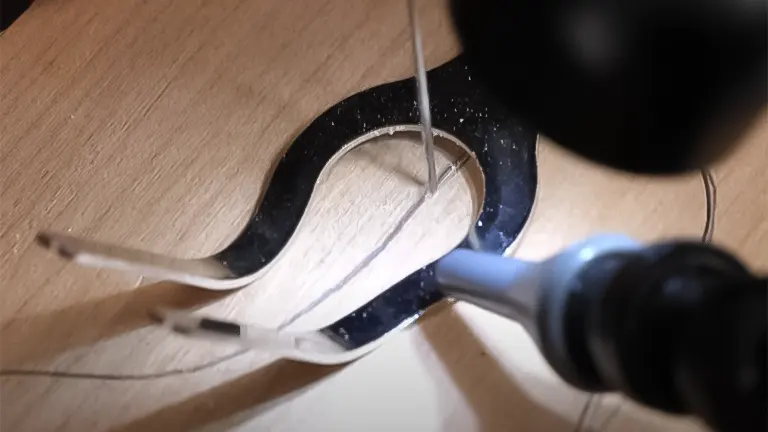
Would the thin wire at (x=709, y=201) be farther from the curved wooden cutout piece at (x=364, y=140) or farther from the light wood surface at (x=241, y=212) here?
the curved wooden cutout piece at (x=364, y=140)

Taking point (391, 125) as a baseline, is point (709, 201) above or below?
below

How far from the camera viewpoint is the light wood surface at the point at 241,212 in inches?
23.9

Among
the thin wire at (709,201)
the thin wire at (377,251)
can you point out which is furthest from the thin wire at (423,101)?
the thin wire at (709,201)

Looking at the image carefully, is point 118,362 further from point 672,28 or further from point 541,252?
point 672,28

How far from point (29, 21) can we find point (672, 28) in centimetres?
57

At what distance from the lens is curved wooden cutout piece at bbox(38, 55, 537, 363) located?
0.62 meters

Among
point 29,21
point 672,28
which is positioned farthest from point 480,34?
point 29,21

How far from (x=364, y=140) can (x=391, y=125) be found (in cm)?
2

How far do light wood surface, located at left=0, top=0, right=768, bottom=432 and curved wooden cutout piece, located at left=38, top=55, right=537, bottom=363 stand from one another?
2cm

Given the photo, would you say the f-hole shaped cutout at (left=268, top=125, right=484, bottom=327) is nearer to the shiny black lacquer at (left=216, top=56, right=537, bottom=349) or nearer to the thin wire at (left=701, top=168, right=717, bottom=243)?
the shiny black lacquer at (left=216, top=56, right=537, bottom=349)

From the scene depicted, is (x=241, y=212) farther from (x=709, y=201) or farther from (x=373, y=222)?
(x=709, y=201)

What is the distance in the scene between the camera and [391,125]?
2.28 feet

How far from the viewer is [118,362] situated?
622 mm

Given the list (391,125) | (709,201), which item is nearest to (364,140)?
(391,125)
